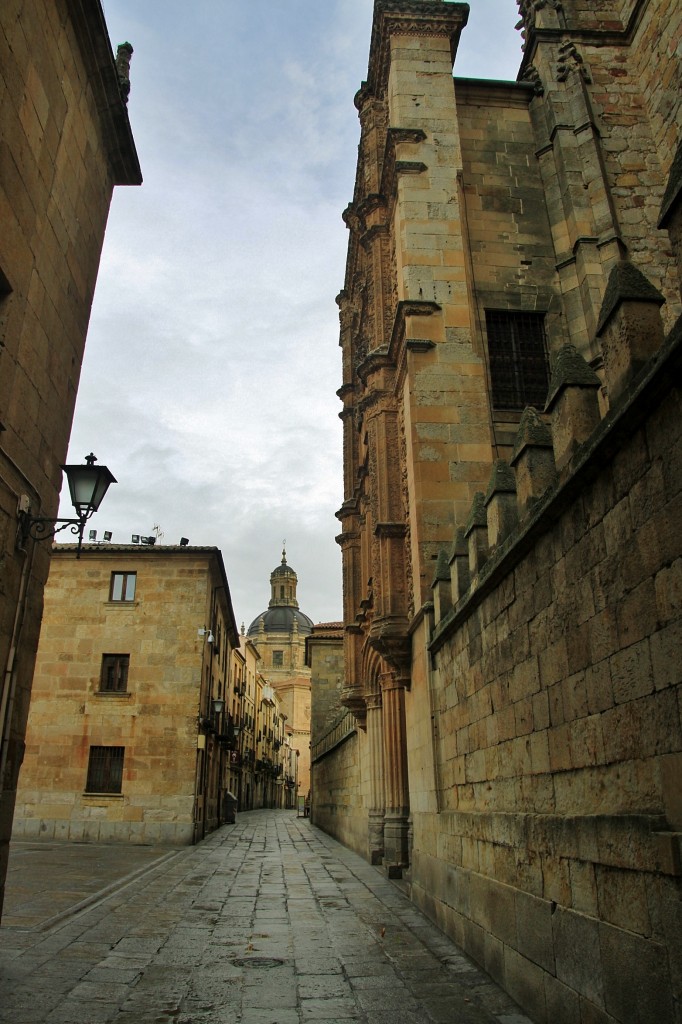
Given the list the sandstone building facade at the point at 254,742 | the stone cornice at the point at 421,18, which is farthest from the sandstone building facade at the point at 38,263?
the sandstone building facade at the point at 254,742

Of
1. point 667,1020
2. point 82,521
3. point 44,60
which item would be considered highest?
Answer: point 44,60

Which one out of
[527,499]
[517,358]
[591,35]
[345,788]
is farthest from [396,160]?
[345,788]

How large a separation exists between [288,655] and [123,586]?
76380 millimetres

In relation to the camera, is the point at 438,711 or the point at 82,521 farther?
the point at 438,711

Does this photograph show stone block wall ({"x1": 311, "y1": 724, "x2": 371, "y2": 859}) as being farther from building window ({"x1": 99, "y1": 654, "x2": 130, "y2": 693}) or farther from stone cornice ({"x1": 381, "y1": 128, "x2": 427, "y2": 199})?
stone cornice ({"x1": 381, "y1": 128, "x2": 427, "y2": 199})

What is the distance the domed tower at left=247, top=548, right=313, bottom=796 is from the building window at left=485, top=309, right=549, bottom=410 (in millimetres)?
78073

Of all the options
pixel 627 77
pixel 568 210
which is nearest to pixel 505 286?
pixel 568 210

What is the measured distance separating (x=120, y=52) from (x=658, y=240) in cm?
846

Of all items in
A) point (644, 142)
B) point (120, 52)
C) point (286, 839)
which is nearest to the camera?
point (120, 52)

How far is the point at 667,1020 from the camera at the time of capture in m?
3.03

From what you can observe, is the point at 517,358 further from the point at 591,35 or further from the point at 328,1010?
the point at 328,1010

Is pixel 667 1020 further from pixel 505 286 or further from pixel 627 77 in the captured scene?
pixel 627 77

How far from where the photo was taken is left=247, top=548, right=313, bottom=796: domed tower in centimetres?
9044

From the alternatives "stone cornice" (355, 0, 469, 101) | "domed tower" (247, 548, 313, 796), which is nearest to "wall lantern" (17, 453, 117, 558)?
"stone cornice" (355, 0, 469, 101)
